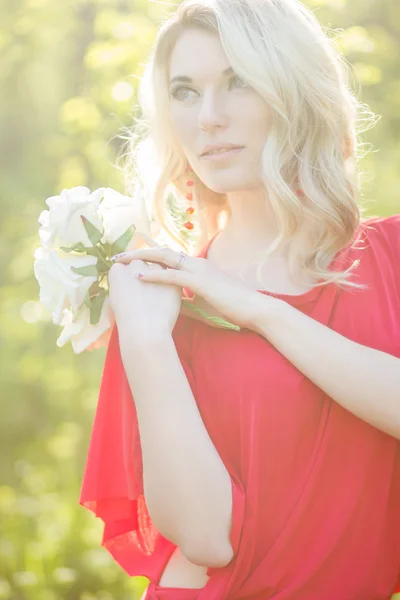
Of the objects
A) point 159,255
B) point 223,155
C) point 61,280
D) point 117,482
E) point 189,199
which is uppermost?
point 223,155

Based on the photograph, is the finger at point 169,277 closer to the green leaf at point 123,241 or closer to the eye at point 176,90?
the green leaf at point 123,241

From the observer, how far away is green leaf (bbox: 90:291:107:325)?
85.7 inches

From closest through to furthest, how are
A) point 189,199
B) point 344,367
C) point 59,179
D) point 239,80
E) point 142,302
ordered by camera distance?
point 344,367
point 142,302
point 239,80
point 189,199
point 59,179

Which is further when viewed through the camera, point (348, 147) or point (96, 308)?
point (348, 147)

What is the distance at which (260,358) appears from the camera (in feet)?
7.03

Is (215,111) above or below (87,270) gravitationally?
above

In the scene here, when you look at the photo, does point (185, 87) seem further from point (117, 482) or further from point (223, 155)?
point (117, 482)

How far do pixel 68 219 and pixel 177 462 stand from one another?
61 cm

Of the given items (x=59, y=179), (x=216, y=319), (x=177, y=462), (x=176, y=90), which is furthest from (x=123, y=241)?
(x=59, y=179)

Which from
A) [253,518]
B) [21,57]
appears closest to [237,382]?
[253,518]

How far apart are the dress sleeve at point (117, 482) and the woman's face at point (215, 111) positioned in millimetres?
473

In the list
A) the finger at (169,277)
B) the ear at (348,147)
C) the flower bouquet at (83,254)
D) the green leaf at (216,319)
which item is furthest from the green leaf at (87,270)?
the ear at (348,147)

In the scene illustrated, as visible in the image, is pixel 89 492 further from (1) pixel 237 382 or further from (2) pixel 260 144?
(2) pixel 260 144

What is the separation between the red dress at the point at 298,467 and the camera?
2.08 meters
